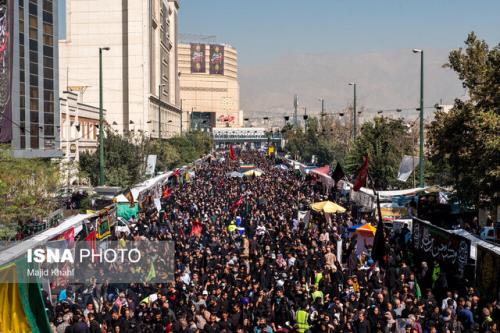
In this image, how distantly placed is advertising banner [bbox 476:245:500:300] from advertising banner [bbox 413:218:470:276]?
4.07 ft

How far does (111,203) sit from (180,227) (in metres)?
3.39

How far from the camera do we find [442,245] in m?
18.6

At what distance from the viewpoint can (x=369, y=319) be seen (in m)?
12.2

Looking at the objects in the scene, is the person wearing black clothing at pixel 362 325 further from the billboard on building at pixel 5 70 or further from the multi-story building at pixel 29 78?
the multi-story building at pixel 29 78

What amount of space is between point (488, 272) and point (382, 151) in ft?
80.2

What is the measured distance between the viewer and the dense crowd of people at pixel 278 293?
484 inches

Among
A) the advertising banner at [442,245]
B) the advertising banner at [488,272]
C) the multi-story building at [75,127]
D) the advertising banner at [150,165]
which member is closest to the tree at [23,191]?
the advertising banner at [442,245]

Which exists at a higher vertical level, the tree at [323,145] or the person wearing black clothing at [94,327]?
the tree at [323,145]

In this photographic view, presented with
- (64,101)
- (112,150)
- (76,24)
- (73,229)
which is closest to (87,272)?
(73,229)

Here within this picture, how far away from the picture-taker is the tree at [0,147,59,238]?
74.5 ft

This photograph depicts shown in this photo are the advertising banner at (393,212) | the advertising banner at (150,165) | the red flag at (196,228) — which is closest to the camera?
the red flag at (196,228)

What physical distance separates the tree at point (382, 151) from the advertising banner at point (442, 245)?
15.7 metres

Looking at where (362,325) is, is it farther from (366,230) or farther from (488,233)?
(488,233)

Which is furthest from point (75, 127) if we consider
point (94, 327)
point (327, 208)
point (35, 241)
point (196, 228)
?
point (94, 327)
